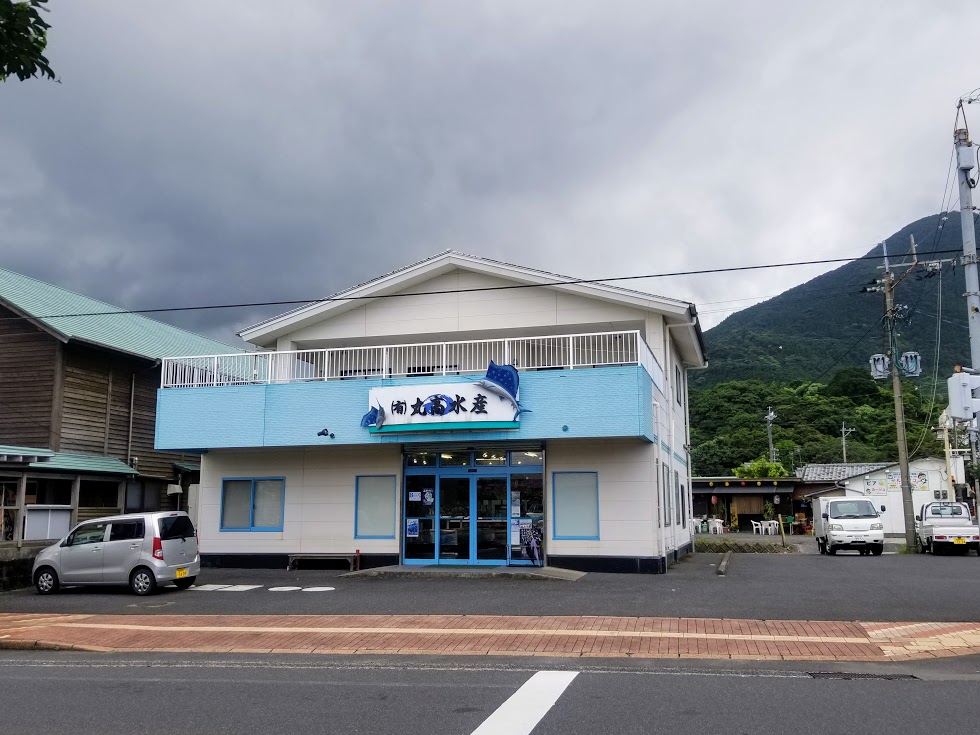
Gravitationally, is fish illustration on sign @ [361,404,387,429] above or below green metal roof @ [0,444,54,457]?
above

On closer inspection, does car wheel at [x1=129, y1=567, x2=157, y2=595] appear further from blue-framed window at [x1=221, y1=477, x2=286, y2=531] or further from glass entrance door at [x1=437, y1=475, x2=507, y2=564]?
glass entrance door at [x1=437, y1=475, x2=507, y2=564]

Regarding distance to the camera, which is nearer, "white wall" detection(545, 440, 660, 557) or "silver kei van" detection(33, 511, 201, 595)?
"silver kei van" detection(33, 511, 201, 595)

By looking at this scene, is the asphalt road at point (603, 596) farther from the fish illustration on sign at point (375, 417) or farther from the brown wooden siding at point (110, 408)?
the brown wooden siding at point (110, 408)

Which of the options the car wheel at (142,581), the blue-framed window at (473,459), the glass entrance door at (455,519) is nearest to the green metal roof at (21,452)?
the car wheel at (142,581)

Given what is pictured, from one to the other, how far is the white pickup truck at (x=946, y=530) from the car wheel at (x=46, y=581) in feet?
78.4

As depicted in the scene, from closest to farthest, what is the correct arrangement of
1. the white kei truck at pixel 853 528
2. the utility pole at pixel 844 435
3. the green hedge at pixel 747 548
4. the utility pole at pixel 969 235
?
1. the utility pole at pixel 969 235
2. the white kei truck at pixel 853 528
3. the green hedge at pixel 747 548
4. the utility pole at pixel 844 435

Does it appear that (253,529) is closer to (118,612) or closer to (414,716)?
(118,612)

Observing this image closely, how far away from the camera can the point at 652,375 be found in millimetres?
18547

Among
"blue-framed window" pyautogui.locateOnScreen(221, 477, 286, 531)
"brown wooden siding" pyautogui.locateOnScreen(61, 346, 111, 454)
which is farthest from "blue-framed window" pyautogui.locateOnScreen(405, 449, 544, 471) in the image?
"brown wooden siding" pyautogui.locateOnScreen(61, 346, 111, 454)

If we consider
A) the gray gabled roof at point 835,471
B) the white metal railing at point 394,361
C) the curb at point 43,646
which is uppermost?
the white metal railing at point 394,361

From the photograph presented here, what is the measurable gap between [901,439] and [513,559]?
50.2ft

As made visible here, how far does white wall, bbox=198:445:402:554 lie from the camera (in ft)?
64.0

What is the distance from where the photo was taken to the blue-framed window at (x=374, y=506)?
19.3m

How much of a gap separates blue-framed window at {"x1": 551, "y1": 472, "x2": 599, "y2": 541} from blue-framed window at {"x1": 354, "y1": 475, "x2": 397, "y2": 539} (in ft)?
12.6
